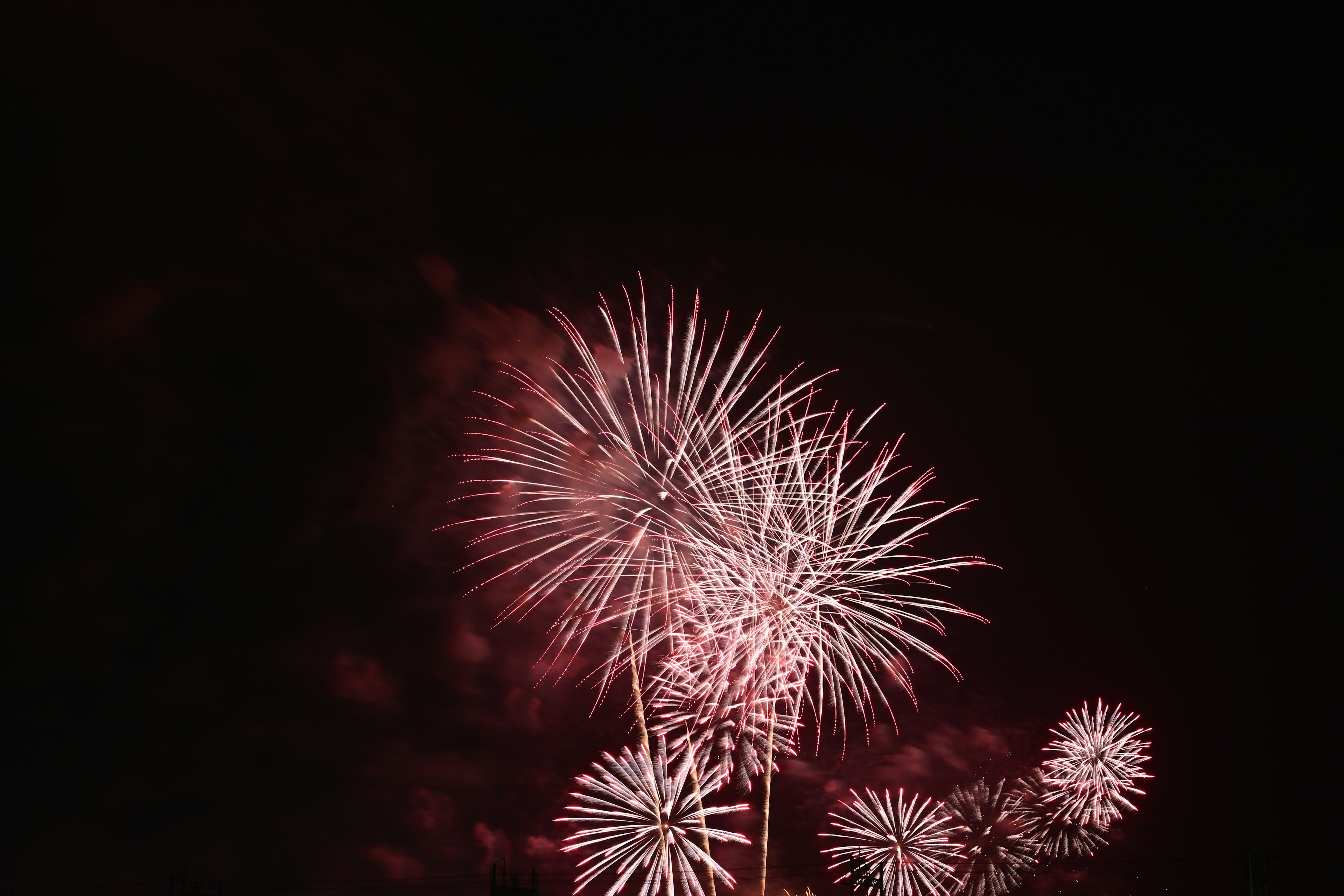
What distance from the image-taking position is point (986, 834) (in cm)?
2936

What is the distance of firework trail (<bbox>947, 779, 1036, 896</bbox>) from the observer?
29141 millimetres

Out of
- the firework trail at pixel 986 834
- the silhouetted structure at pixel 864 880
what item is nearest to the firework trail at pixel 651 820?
the silhouetted structure at pixel 864 880

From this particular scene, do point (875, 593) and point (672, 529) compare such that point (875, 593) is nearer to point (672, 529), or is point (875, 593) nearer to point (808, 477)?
point (808, 477)

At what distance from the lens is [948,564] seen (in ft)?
63.5

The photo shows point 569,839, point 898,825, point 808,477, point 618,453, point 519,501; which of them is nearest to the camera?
point 618,453

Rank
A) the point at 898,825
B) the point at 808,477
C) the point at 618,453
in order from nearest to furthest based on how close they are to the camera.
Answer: the point at 618,453, the point at 808,477, the point at 898,825

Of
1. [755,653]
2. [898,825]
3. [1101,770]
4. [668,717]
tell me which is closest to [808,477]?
[755,653]

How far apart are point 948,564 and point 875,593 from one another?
2686mm

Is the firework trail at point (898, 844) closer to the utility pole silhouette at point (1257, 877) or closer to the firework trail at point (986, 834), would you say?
the firework trail at point (986, 834)

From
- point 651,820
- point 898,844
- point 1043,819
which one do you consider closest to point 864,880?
point 898,844

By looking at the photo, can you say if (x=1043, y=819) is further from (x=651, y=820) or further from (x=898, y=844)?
(x=651, y=820)

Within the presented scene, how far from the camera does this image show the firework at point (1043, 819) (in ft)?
97.2

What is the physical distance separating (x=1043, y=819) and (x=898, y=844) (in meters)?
7.12

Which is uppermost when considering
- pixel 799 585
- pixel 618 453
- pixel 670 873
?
pixel 618 453
